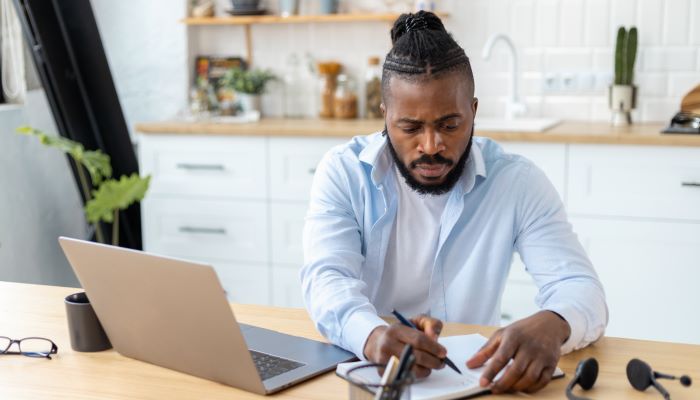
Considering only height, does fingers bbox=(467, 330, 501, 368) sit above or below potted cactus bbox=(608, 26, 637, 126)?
below

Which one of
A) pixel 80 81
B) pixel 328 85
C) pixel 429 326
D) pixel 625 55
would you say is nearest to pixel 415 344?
pixel 429 326

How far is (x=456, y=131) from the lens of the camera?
170cm

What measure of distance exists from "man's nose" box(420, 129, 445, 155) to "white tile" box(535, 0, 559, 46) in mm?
2240

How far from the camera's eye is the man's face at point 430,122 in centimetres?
168

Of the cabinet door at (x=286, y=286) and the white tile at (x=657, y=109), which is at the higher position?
the white tile at (x=657, y=109)

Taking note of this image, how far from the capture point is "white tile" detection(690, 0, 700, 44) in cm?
355

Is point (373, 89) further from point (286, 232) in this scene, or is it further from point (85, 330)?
point (85, 330)

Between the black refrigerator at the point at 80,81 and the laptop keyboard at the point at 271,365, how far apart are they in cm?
269

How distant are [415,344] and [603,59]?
8.76ft

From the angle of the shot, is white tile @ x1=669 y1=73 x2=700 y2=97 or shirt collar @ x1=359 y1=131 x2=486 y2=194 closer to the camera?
shirt collar @ x1=359 y1=131 x2=486 y2=194

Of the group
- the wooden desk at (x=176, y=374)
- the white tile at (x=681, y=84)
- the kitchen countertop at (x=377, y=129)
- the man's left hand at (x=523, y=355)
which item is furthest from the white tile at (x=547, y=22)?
the man's left hand at (x=523, y=355)

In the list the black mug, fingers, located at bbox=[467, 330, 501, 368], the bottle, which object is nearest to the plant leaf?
the bottle

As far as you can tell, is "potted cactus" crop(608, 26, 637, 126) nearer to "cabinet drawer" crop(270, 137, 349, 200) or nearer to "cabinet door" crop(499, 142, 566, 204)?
"cabinet door" crop(499, 142, 566, 204)

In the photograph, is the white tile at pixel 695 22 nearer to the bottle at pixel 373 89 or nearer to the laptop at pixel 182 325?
the bottle at pixel 373 89
